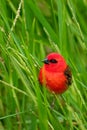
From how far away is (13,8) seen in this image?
264 cm

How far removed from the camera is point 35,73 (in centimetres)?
178

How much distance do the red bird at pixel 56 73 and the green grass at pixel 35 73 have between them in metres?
0.03

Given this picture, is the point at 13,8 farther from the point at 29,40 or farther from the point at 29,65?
the point at 29,65

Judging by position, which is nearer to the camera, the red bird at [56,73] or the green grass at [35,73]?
the green grass at [35,73]

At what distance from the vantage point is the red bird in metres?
2.15

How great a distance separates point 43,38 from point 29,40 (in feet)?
1.51

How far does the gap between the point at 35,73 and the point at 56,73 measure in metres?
0.49

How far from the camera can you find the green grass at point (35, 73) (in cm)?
186

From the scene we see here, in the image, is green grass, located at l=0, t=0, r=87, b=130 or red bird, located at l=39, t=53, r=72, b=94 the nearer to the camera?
green grass, located at l=0, t=0, r=87, b=130

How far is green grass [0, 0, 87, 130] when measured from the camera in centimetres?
186

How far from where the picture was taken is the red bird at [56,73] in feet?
7.06

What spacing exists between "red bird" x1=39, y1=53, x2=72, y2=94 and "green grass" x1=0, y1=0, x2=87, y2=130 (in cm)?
3

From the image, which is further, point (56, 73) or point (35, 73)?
point (56, 73)

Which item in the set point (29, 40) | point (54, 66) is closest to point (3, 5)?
point (29, 40)
